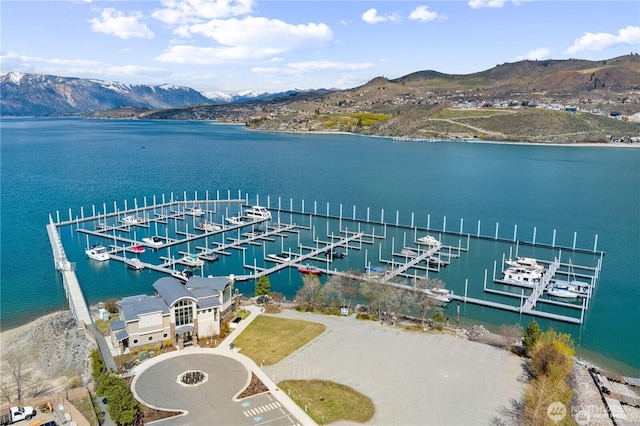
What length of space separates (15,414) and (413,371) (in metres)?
21.5

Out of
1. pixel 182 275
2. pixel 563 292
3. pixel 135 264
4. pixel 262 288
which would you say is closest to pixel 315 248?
pixel 182 275

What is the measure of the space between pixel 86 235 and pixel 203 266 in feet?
73.0

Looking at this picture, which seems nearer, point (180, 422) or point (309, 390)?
point (180, 422)

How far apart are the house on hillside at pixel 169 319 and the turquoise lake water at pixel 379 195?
46.9ft

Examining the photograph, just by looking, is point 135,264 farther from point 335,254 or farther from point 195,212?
point 195,212

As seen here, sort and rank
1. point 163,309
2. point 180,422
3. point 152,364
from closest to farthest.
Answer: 1. point 180,422
2. point 152,364
3. point 163,309

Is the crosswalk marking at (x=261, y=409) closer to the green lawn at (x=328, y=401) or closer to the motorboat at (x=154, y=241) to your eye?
the green lawn at (x=328, y=401)

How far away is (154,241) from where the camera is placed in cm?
6241

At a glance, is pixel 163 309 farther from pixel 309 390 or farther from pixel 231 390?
pixel 309 390

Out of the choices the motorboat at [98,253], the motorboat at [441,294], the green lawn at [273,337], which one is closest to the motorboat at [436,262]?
the motorboat at [441,294]

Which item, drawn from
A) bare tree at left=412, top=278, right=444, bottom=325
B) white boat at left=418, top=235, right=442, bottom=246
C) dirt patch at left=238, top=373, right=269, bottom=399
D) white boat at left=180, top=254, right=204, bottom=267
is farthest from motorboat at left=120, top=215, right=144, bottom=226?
dirt patch at left=238, top=373, right=269, bottom=399

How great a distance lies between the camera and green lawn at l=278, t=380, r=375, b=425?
24922 millimetres

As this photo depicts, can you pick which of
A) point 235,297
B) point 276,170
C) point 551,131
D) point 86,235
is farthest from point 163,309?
point 551,131

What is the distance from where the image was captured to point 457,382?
28203mm
